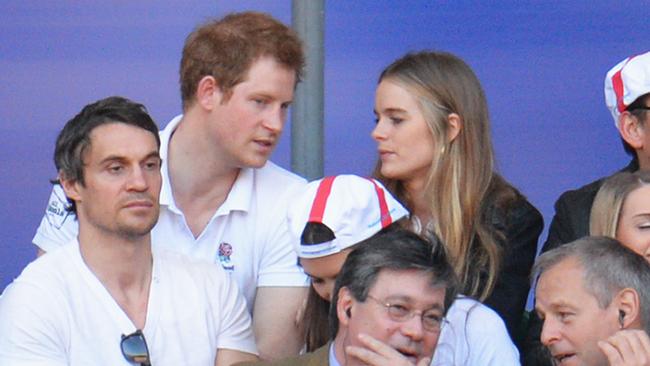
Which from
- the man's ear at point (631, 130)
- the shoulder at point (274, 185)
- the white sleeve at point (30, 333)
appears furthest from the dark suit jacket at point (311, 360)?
the man's ear at point (631, 130)

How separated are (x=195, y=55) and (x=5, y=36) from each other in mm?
714

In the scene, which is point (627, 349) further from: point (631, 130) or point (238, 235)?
point (238, 235)

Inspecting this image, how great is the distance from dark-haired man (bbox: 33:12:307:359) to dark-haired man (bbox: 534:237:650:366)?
29.0 inches

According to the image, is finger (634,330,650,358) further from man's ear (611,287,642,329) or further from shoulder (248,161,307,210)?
shoulder (248,161,307,210)

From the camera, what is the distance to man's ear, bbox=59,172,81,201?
3.38 metres

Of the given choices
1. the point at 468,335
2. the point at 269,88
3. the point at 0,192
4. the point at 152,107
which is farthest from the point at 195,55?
the point at 468,335

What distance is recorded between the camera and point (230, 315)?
3.43 meters

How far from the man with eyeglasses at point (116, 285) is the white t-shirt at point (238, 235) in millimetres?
216

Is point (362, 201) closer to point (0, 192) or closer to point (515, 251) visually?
point (515, 251)

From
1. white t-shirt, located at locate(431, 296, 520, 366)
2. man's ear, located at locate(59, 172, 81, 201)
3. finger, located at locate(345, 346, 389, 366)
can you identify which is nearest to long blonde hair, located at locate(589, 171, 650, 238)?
white t-shirt, located at locate(431, 296, 520, 366)

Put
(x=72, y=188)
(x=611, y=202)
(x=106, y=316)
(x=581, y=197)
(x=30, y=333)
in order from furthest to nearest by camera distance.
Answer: (x=581, y=197) < (x=611, y=202) < (x=72, y=188) < (x=106, y=316) < (x=30, y=333)

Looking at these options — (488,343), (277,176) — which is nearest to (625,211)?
(488,343)

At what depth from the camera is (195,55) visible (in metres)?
3.86

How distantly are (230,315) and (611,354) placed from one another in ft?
2.88
